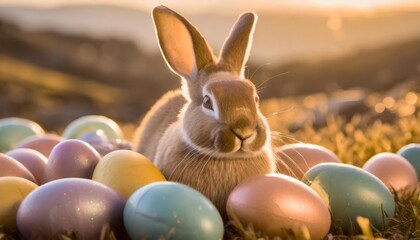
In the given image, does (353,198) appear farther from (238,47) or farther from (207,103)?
(238,47)

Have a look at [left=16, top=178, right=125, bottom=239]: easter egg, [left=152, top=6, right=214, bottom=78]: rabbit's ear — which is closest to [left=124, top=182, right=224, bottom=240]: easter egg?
[left=16, top=178, right=125, bottom=239]: easter egg

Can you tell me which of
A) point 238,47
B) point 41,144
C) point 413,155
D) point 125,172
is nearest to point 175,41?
point 238,47

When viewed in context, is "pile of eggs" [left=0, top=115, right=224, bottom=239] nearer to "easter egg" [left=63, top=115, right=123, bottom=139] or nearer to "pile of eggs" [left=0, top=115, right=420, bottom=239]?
"pile of eggs" [left=0, top=115, right=420, bottom=239]

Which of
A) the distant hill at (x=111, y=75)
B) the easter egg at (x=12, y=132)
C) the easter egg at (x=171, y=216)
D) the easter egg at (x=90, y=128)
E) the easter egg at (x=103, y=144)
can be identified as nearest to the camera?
the easter egg at (x=171, y=216)

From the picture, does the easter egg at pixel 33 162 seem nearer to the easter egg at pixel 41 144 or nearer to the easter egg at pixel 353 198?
the easter egg at pixel 41 144

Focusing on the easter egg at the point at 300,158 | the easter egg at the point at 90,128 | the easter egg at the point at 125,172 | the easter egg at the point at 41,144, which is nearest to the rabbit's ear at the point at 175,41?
the easter egg at the point at 125,172

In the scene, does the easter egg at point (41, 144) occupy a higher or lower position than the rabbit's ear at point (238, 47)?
lower

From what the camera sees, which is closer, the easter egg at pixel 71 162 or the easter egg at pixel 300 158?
the easter egg at pixel 71 162
